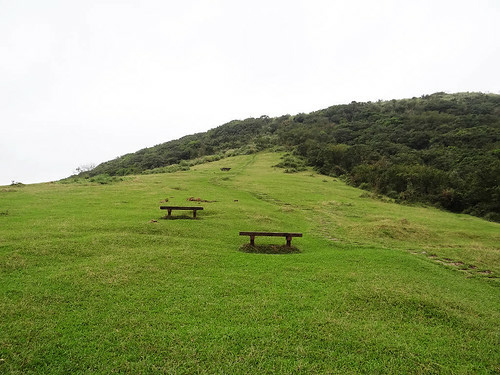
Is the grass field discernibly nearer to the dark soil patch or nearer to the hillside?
the dark soil patch

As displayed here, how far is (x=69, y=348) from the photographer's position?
7.47 meters

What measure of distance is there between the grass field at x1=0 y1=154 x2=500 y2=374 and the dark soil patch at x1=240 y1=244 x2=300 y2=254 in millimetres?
906

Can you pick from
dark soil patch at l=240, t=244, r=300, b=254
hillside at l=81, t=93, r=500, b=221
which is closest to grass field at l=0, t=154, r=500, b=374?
dark soil patch at l=240, t=244, r=300, b=254

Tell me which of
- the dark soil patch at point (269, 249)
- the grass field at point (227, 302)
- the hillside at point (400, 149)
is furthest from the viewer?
the hillside at point (400, 149)

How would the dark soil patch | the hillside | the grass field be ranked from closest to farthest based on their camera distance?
1. the grass field
2. the dark soil patch
3. the hillside

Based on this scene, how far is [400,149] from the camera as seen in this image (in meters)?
85.3

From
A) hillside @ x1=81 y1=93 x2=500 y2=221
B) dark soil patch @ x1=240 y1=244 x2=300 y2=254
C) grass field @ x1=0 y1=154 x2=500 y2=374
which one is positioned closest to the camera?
grass field @ x1=0 y1=154 x2=500 y2=374

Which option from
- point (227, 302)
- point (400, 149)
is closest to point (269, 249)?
point (227, 302)

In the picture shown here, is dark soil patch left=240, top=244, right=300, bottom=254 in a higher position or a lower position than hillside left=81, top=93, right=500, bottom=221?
lower

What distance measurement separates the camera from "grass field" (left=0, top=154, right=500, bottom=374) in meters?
7.48

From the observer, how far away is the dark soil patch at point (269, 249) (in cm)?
1741

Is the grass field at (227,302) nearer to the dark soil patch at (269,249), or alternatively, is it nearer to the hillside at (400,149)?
the dark soil patch at (269,249)

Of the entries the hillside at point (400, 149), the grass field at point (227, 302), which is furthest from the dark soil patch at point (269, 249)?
the hillside at point (400, 149)

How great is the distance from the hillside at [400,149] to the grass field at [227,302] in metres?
31.2
